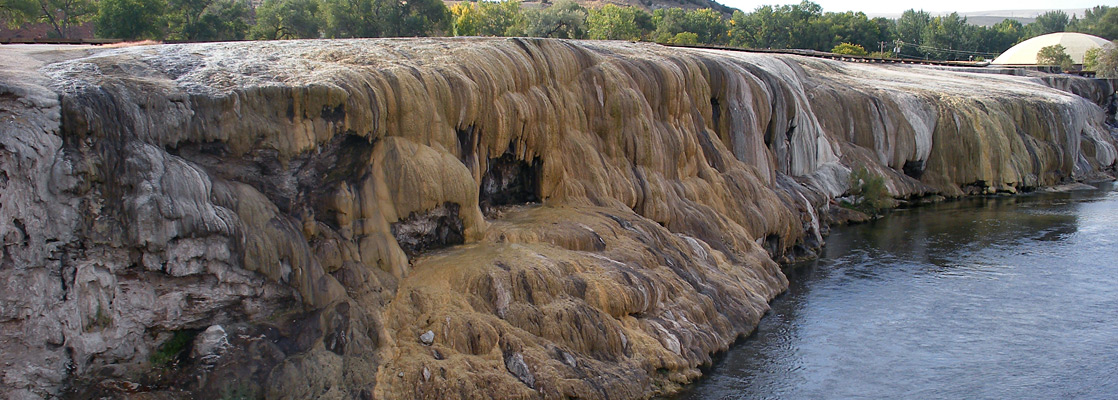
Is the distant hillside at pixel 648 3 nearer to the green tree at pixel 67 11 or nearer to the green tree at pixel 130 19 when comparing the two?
the green tree at pixel 67 11

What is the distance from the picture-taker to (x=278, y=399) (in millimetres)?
18750

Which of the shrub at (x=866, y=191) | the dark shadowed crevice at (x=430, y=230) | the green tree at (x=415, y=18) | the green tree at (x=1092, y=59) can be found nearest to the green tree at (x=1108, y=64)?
the green tree at (x=1092, y=59)

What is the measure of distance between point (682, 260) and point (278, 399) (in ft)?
45.5

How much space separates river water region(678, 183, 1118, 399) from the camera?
934 inches

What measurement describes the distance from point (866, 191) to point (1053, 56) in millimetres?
71409

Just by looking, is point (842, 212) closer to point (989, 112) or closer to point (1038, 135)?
point (989, 112)

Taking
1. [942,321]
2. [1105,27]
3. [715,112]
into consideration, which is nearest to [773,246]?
[715,112]

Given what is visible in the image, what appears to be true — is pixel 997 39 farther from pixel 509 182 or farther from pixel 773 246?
pixel 509 182

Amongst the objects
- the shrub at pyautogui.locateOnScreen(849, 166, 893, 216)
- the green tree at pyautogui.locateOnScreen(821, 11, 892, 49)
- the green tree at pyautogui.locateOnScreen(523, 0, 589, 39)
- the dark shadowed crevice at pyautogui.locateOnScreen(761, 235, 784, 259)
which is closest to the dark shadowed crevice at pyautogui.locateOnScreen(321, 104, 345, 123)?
the dark shadowed crevice at pyautogui.locateOnScreen(761, 235, 784, 259)

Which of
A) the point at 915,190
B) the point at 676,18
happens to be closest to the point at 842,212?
the point at 915,190

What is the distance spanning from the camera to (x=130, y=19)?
52.9 metres

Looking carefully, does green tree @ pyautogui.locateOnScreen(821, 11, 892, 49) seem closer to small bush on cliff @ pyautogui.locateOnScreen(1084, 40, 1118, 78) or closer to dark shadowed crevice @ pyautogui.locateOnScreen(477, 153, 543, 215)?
small bush on cliff @ pyautogui.locateOnScreen(1084, 40, 1118, 78)

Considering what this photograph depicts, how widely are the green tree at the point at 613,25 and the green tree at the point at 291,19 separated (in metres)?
29.9

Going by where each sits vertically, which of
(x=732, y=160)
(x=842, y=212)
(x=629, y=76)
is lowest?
(x=842, y=212)
